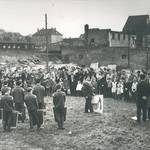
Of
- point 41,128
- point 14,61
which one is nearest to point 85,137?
point 41,128

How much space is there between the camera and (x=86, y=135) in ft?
48.8

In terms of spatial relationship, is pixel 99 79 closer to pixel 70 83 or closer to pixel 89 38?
pixel 70 83

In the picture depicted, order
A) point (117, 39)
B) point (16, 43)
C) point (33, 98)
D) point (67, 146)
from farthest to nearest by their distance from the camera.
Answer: point (16, 43), point (117, 39), point (33, 98), point (67, 146)

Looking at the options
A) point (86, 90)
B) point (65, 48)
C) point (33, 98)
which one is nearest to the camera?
point (33, 98)

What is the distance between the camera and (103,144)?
44.1ft

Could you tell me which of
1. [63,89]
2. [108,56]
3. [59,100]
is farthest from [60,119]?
[108,56]

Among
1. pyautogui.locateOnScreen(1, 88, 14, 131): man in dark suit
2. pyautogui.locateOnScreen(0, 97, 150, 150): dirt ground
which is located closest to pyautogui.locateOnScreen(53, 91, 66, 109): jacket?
pyautogui.locateOnScreen(0, 97, 150, 150): dirt ground

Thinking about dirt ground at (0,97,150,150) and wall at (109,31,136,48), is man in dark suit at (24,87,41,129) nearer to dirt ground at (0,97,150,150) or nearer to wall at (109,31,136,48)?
dirt ground at (0,97,150,150)

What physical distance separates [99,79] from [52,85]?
3643 mm

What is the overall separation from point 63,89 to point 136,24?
52008mm

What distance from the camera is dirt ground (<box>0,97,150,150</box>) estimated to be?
1325 centimetres

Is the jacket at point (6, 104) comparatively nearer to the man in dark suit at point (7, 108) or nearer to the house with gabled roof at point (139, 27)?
the man in dark suit at point (7, 108)

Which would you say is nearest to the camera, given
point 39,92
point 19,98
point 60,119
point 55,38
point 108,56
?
point 60,119

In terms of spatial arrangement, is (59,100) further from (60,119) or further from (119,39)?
(119,39)
